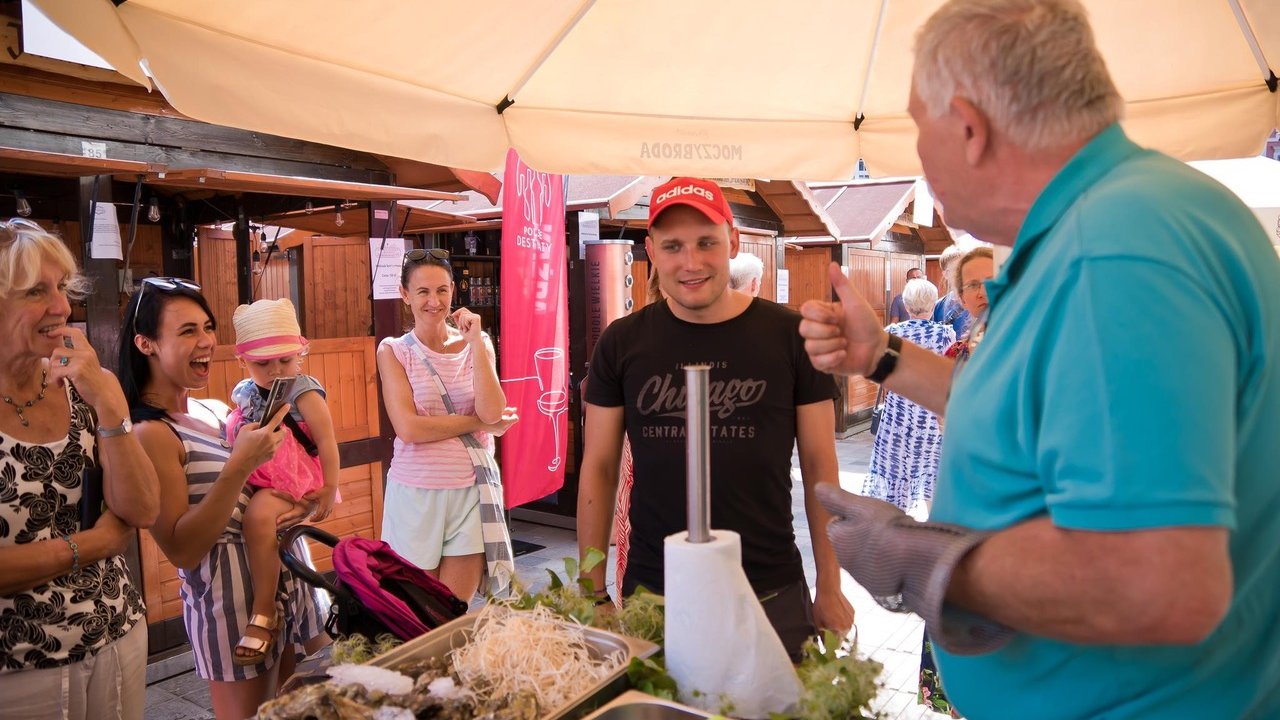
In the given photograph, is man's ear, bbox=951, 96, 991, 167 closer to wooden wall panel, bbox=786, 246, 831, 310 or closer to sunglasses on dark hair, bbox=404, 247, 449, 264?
sunglasses on dark hair, bbox=404, 247, 449, 264

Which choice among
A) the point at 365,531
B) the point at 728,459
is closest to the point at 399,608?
the point at 728,459

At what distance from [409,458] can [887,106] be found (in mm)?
2902

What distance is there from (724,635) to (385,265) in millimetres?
5450

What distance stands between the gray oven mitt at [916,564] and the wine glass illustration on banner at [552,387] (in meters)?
5.23

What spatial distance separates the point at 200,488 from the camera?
2734mm

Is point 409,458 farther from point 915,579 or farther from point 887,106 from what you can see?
point 915,579

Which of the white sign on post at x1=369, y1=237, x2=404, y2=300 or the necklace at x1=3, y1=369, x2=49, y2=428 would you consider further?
the white sign on post at x1=369, y1=237, x2=404, y2=300

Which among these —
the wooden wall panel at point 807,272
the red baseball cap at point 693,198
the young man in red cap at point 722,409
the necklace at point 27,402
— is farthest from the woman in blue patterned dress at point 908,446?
the wooden wall panel at point 807,272

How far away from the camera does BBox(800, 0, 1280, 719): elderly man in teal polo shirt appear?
895 millimetres

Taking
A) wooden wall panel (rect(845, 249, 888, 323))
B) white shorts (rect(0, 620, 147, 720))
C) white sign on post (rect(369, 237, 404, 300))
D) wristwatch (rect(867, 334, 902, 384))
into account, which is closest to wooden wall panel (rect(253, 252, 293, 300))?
white sign on post (rect(369, 237, 404, 300))

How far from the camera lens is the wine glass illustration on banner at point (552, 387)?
6402 mm

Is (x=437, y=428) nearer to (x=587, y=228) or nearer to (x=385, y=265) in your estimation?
(x=385, y=265)

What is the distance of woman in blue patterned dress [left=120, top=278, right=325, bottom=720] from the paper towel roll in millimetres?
1798

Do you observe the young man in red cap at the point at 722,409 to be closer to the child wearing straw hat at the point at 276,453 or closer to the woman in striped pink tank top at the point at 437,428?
the child wearing straw hat at the point at 276,453
